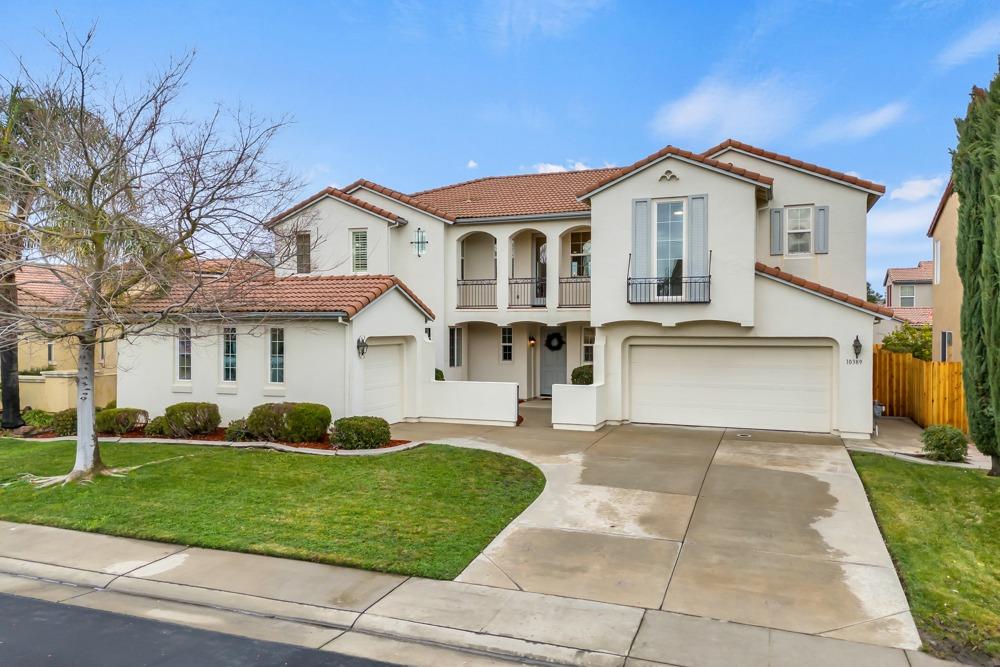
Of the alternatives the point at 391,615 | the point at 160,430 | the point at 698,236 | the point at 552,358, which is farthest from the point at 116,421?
the point at 698,236

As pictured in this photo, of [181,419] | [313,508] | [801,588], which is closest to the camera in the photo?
[801,588]

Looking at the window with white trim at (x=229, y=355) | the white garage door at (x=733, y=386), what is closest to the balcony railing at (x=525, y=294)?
the white garage door at (x=733, y=386)

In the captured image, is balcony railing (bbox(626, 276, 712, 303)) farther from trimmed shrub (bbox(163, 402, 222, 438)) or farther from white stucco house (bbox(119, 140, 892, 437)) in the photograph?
trimmed shrub (bbox(163, 402, 222, 438))

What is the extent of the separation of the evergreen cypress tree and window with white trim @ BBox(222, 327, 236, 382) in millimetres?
15078

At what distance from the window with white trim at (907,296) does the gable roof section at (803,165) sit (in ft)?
87.7

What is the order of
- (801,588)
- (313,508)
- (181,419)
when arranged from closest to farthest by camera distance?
(801,588)
(313,508)
(181,419)

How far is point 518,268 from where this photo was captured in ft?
70.7

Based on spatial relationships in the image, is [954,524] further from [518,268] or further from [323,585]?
[518,268]

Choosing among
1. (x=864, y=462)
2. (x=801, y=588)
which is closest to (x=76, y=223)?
(x=801, y=588)

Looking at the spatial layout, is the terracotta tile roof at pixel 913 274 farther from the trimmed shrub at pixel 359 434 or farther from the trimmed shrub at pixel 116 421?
the trimmed shrub at pixel 116 421

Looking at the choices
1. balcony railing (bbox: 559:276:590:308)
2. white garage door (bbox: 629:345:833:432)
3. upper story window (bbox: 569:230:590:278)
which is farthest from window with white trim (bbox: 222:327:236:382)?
upper story window (bbox: 569:230:590:278)

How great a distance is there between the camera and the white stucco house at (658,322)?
1455cm

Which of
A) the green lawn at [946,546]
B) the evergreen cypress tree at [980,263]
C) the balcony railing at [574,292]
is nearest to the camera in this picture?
the green lawn at [946,546]

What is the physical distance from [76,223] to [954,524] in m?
13.4
